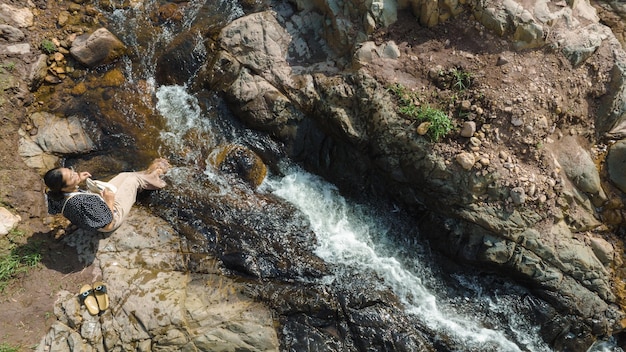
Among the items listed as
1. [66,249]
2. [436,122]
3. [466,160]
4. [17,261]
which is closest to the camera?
[17,261]

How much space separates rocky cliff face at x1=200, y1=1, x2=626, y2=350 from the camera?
24.3 feet

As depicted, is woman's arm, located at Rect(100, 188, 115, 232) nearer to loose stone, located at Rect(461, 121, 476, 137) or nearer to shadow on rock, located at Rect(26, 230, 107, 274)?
shadow on rock, located at Rect(26, 230, 107, 274)

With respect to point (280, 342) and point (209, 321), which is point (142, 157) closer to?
point (209, 321)

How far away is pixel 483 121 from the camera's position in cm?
753

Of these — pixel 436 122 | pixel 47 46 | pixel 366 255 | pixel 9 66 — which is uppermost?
pixel 436 122

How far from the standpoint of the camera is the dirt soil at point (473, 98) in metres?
7.05

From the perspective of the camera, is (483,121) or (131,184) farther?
(483,121)

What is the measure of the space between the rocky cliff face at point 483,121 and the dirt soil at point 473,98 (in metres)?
0.03

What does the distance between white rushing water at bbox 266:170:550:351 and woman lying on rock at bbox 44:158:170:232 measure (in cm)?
283

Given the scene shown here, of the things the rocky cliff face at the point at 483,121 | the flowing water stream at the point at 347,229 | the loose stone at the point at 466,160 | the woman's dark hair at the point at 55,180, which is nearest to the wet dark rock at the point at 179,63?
the flowing water stream at the point at 347,229

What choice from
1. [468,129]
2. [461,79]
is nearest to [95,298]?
[468,129]

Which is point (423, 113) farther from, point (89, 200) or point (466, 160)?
point (89, 200)

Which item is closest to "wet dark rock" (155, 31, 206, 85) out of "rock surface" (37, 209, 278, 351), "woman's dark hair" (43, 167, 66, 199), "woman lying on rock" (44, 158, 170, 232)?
"woman lying on rock" (44, 158, 170, 232)

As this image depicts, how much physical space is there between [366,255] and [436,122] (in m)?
2.88
